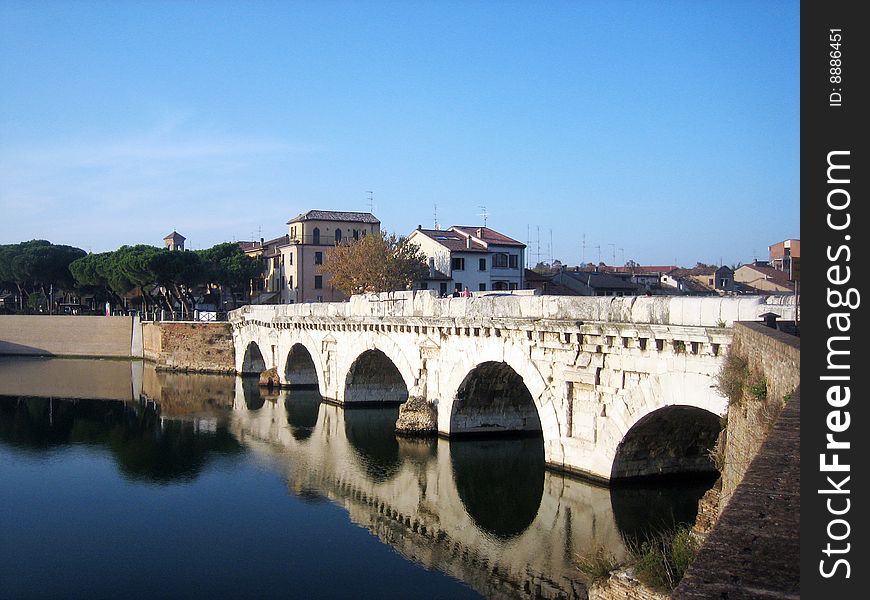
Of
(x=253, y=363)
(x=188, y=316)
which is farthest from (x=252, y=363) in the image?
(x=188, y=316)

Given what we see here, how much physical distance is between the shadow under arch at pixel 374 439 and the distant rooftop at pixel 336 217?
3557 centimetres

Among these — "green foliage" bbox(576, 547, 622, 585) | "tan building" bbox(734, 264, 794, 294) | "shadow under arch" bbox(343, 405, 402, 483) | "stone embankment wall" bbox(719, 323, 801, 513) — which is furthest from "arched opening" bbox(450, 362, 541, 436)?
"tan building" bbox(734, 264, 794, 294)

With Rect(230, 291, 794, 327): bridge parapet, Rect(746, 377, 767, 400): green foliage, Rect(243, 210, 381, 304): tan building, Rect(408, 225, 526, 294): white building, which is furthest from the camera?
Rect(243, 210, 381, 304): tan building

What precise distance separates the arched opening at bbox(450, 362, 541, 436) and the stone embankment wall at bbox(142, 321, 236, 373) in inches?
1132

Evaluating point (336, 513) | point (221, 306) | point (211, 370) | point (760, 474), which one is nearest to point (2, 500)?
point (336, 513)

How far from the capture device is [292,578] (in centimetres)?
1535

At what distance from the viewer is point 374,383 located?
3425cm

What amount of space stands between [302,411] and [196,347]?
20052mm

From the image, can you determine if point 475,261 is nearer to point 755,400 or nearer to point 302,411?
point 302,411

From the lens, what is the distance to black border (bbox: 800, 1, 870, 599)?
450 cm

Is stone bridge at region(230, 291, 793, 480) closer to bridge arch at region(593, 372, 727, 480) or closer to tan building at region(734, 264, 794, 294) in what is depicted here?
bridge arch at region(593, 372, 727, 480)

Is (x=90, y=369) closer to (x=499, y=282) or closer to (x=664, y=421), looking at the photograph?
(x=499, y=282)

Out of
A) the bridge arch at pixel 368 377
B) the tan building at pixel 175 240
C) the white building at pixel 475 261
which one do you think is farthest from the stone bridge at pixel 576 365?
the tan building at pixel 175 240

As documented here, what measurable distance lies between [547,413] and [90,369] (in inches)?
1727
